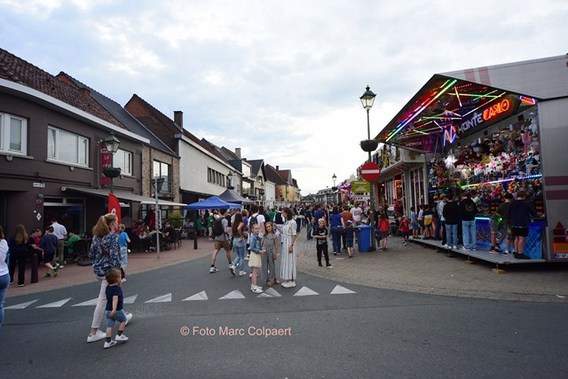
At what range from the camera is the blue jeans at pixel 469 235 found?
9977 mm

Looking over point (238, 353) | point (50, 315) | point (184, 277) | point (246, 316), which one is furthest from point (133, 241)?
point (238, 353)

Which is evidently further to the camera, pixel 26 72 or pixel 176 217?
pixel 176 217

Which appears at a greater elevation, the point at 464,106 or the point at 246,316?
the point at 464,106

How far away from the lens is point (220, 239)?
9586mm

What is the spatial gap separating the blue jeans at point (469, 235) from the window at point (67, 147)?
1493 centimetres

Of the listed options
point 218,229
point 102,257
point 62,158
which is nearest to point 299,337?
point 102,257

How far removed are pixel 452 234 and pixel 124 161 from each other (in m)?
16.9

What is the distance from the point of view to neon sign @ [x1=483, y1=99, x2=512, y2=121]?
10.1 metres

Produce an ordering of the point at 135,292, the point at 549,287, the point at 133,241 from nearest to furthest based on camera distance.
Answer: the point at 549,287
the point at 135,292
the point at 133,241

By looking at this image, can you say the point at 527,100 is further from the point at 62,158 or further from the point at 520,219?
the point at 62,158

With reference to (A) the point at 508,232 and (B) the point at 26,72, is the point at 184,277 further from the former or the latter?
(B) the point at 26,72

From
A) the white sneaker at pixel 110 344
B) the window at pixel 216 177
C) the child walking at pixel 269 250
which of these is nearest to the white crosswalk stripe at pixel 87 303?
the white sneaker at pixel 110 344

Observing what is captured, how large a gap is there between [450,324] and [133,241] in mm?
14384

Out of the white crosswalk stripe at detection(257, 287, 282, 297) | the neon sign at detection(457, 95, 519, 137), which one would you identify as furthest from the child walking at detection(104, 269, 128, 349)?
the neon sign at detection(457, 95, 519, 137)
